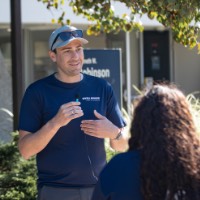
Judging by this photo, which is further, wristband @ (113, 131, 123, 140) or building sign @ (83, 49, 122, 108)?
building sign @ (83, 49, 122, 108)

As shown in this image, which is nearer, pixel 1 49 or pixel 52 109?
pixel 52 109

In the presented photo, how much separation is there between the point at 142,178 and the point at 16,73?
158 inches

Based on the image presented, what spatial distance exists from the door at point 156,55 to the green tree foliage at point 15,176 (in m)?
8.05

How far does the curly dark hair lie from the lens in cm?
213

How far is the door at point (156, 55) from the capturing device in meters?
13.5

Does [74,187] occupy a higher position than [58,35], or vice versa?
[58,35]

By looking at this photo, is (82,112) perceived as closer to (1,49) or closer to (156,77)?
(1,49)

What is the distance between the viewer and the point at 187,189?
2145 millimetres

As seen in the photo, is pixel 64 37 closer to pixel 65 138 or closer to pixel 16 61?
pixel 65 138

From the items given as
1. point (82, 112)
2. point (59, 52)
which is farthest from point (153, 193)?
point (59, 52)

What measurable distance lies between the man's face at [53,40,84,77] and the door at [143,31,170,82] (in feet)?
32.2

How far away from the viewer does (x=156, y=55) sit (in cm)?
1369

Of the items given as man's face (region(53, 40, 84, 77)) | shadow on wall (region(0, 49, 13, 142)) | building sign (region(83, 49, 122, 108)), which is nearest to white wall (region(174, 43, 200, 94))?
shadow on wall (region(0, 49, 13, 142))

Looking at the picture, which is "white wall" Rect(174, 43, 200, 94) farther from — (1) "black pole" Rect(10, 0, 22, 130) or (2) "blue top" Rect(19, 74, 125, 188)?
(2) "blue top" Rect(19, 74, 125, 188)
